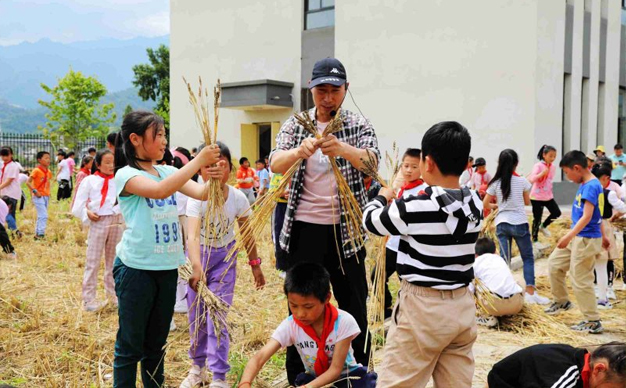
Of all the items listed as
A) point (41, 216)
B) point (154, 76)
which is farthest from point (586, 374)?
point (154, 76)

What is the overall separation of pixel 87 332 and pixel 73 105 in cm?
3018

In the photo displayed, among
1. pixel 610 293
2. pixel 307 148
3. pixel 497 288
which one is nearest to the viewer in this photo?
pixel 307 148

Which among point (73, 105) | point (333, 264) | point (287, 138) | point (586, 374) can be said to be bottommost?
point (586, 374)

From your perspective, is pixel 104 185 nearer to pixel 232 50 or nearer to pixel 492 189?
pixel 492 189

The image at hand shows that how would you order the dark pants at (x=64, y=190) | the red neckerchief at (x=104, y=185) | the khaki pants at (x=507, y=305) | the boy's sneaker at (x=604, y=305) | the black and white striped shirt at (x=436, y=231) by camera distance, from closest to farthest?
1. the black and white striped shirt at (x=436, y=231)
2. the khaki pants at (x=507, y=305)
3. the red neckerchief at (x=104, y=185)
4. the boy's sneaker at (x=604, y=305)
5. the dark pants at (x=64, y=190)

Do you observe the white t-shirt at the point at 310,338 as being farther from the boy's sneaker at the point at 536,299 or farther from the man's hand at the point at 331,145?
the boy's sneaker at the point at 536,299

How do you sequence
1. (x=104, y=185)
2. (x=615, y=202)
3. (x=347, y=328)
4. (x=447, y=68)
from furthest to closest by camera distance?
1. (x=447, y=68)
2. (x=615, y=202)
3. (x=104, y=185)
4. (x=347, y=328)

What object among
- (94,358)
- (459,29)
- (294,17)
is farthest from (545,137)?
(94,358)

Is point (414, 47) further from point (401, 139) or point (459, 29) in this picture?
point (401, 139)

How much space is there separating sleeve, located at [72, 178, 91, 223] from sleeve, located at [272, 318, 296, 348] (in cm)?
334

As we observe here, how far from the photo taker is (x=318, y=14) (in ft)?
63.5

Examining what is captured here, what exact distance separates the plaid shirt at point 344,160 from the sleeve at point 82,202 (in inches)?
126

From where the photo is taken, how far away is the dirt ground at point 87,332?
3.83 m

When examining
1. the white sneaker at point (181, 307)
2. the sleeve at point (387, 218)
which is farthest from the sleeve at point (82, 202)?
the sleeve at point (387, 218)
